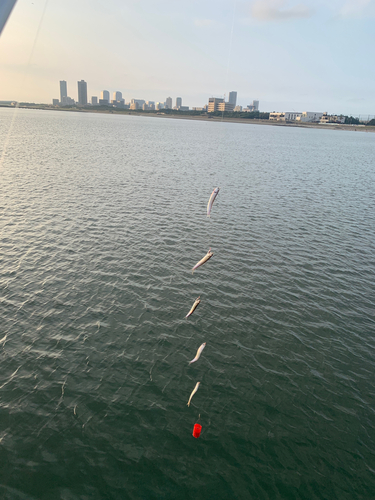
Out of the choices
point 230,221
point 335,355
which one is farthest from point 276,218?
point 335,355

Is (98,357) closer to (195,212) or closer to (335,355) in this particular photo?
(335,355)

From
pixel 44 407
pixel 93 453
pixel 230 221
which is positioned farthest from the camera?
pixel 230 221

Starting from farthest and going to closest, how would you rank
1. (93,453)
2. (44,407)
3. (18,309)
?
(18,309) < (44,407) < (93,453)

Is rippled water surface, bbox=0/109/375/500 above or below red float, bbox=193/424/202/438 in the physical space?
below

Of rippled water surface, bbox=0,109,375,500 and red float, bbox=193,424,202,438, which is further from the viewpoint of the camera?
red float, bbox=193,424,202,438

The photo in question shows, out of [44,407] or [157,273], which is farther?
[157,273]

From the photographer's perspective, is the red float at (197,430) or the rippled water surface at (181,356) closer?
the rippled water surface at (181,356)

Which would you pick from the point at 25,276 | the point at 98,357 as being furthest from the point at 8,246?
the point at 98,357

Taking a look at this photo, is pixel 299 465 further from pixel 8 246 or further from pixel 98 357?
pixel 8 246
